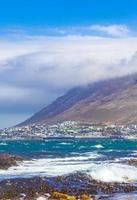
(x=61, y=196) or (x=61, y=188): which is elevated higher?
(x=61, y=188)

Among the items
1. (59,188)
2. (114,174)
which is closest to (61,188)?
(59,188)

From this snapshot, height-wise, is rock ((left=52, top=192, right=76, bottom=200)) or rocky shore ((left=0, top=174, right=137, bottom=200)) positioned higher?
rocky shore ((left=0, top=174, right=137, bottom=200))

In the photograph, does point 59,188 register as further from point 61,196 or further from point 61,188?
point 61,196

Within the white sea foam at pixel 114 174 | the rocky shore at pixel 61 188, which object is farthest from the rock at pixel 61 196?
the white sea foam at pixel 114 174

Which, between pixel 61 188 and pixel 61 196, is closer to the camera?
pixel 61 196

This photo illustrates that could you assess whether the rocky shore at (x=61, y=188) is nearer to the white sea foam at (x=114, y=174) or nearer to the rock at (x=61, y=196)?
the rock at (x=61, y=196)

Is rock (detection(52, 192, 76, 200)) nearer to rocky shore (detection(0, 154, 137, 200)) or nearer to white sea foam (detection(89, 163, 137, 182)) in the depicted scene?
rocky shore (detection(0, 154, 137, 200))

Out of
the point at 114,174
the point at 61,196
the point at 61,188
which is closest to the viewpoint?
the point at 61,196

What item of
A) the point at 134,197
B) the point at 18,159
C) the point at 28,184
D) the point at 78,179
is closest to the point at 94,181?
the point at 78,179

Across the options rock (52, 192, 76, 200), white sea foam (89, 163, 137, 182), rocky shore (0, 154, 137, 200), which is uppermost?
white sea foam (89, 163, 137, 182)

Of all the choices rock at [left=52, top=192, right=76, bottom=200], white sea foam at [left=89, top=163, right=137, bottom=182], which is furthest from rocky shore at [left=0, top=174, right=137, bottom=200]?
white sea foam at [left=89, top=163, right=137, bottom=182]

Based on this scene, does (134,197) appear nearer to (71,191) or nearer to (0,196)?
(71,191)
